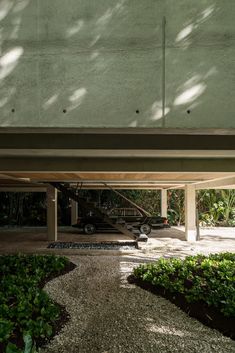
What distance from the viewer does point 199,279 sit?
624cm

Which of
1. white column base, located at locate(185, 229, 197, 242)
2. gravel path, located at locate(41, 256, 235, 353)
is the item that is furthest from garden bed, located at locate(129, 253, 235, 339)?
white column base, located at locate(185, 229, 197, 242)

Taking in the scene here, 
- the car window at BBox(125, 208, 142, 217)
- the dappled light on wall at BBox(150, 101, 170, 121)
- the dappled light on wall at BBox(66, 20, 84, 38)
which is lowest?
the car window at BBox(125, 208, 142, 217)

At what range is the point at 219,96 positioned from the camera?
3.06m

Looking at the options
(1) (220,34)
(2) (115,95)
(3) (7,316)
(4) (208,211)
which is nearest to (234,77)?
(1) (220,34)

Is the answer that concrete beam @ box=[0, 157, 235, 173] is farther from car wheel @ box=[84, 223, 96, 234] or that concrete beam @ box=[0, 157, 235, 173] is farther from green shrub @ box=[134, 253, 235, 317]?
car wheel @ box=[84, 223, 96, 234]

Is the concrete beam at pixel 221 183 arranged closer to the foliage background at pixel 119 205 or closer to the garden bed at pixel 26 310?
the garden bed at pixel 26 310

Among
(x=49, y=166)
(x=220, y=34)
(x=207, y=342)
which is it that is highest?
(x=220, y=34)

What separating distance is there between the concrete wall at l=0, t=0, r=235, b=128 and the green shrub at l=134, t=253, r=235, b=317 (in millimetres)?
3576

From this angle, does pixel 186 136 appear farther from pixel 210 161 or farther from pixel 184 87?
pixel 210 161

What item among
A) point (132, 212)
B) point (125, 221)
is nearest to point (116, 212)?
point (125, 221)

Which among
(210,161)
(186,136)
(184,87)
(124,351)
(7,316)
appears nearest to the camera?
(184,87)

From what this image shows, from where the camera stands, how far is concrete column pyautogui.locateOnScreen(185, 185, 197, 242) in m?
13.7

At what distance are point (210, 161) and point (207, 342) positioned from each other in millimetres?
3404

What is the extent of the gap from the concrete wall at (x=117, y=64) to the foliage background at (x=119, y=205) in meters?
17.6
